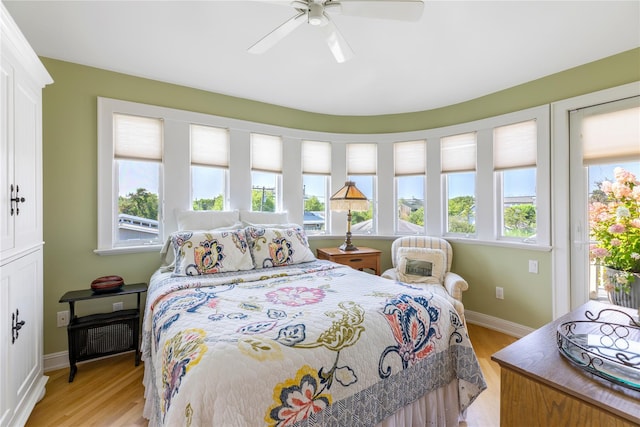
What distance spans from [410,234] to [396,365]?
8.25 feet

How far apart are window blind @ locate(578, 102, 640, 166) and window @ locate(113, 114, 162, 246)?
395cm

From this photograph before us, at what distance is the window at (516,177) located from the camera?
2.85 metres

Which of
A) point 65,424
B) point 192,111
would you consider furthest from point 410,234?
point 65,424

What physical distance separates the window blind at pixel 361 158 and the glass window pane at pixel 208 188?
1643mm

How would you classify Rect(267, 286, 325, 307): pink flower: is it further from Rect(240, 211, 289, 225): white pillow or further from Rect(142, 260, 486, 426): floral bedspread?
Rect(240, 211, 289, 225): white pillow

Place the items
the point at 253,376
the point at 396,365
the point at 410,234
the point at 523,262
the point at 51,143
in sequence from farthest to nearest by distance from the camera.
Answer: the point at 410,234 < the point at 523,262 < the point at 51,143 < the point at 396,365 < the point at 253,376

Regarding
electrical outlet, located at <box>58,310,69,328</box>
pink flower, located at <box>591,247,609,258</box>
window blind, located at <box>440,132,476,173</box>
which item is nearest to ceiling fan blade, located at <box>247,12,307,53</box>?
pink flower, located at <box>591,247,609,258</box>

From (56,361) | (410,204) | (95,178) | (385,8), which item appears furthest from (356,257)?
(56,361)

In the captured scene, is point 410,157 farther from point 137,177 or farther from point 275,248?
point 137,177

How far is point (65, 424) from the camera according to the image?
5.56ft

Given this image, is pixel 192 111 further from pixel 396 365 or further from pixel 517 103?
pixel 517 103

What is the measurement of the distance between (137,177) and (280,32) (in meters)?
1.98

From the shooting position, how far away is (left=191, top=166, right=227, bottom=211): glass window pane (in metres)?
2.97

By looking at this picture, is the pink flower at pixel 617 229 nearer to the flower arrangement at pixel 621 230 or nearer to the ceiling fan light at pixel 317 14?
the flower arrangement at pixel 621 230
